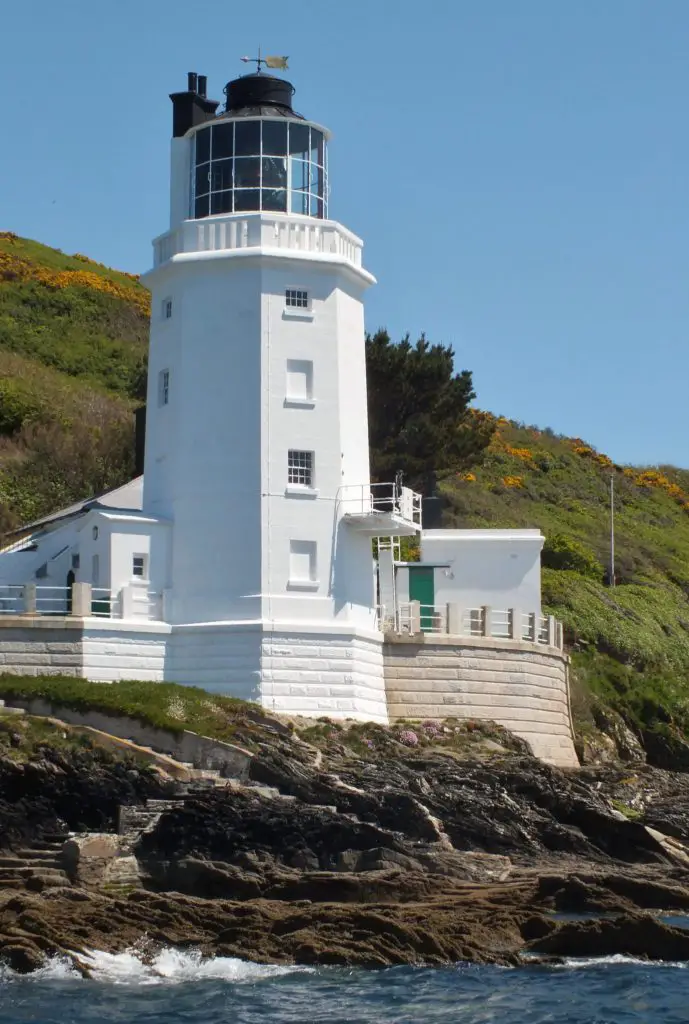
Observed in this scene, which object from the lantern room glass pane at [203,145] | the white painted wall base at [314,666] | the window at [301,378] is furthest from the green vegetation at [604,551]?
the lantern room glass pane at [203,145]

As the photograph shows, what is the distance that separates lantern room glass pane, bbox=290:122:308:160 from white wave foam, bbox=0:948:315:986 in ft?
62.4

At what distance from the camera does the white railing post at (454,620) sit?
130 feet

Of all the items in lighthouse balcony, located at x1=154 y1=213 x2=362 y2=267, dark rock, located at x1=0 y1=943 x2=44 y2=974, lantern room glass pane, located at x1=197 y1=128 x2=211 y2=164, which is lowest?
dark rock, located at x1=0 y1=943 x2=44 y2=974

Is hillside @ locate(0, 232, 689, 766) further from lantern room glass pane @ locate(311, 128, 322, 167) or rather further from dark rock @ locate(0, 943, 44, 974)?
dark rock @ locate(0, 943, 44, 974)

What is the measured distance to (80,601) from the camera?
3631 centimetres

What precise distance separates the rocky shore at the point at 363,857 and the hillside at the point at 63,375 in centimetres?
1891

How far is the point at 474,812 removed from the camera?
109 ft

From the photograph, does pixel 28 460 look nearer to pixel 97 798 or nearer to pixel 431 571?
pixel 431 571

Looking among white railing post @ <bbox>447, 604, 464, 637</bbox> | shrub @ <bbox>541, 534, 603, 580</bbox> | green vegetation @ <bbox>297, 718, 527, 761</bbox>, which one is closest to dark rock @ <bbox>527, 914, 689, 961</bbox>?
green vegetation @ <bbox>297, 718, 527, 761</bbox>

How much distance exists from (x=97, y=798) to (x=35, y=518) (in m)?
20.2

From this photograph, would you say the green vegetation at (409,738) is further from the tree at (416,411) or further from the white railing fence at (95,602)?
the tree at (416,411)

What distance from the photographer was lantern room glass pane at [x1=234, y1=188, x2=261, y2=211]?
38.9m

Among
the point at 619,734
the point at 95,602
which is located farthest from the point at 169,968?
the point at 619,734

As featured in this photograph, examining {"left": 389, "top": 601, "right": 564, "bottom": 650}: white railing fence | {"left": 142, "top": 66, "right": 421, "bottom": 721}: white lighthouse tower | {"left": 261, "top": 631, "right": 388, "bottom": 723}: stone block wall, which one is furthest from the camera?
{"left": 389, "top": 601, "right": 564, "bottom": 650}: white railing fence
